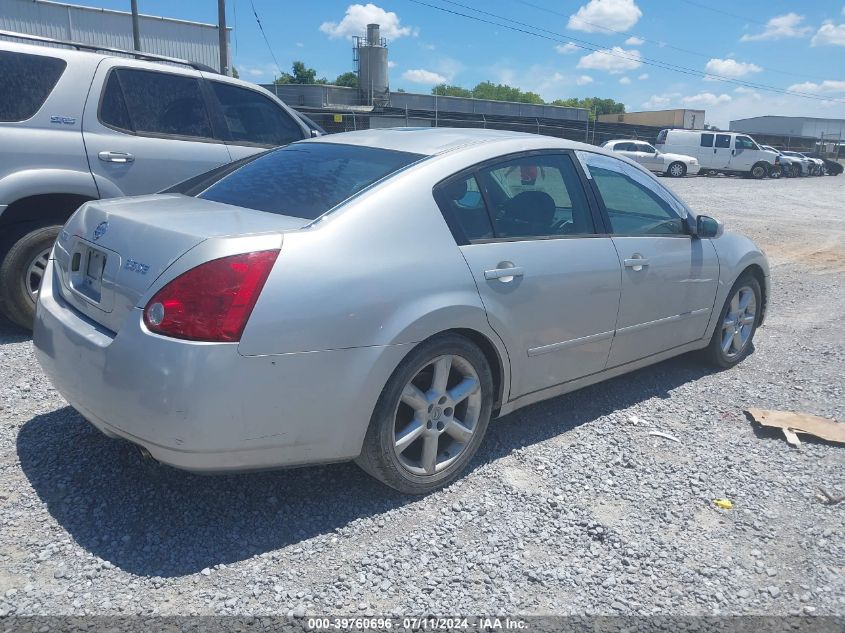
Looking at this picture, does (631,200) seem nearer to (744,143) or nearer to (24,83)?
(24,83)

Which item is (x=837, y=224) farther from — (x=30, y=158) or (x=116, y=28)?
(x=116, y=28)

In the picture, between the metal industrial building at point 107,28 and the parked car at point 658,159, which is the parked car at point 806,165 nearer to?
the parked car at point 658,159

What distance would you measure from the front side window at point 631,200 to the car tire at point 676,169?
2848 centimetres

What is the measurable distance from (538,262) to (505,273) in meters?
0.26

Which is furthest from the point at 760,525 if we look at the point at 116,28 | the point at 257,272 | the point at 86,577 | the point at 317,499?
the point at 116,28

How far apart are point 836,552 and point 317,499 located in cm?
224

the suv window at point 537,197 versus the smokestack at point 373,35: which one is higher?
the smokestack at point 373,35

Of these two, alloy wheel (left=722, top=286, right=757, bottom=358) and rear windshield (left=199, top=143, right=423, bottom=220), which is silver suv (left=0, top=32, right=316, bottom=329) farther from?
alloy wheel (left=722, top=286, right=757, bottom=358)

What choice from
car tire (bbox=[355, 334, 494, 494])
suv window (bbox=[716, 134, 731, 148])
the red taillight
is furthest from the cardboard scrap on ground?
suv window (bbox=[716, 134, 731, 148])

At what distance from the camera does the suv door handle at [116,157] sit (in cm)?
517

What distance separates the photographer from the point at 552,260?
11.9 feet

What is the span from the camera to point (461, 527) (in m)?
3.08

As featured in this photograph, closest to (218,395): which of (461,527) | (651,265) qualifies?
(461,527)

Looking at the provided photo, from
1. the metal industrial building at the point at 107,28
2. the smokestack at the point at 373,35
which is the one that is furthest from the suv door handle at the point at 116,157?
the smokestack at the point at 373,35
